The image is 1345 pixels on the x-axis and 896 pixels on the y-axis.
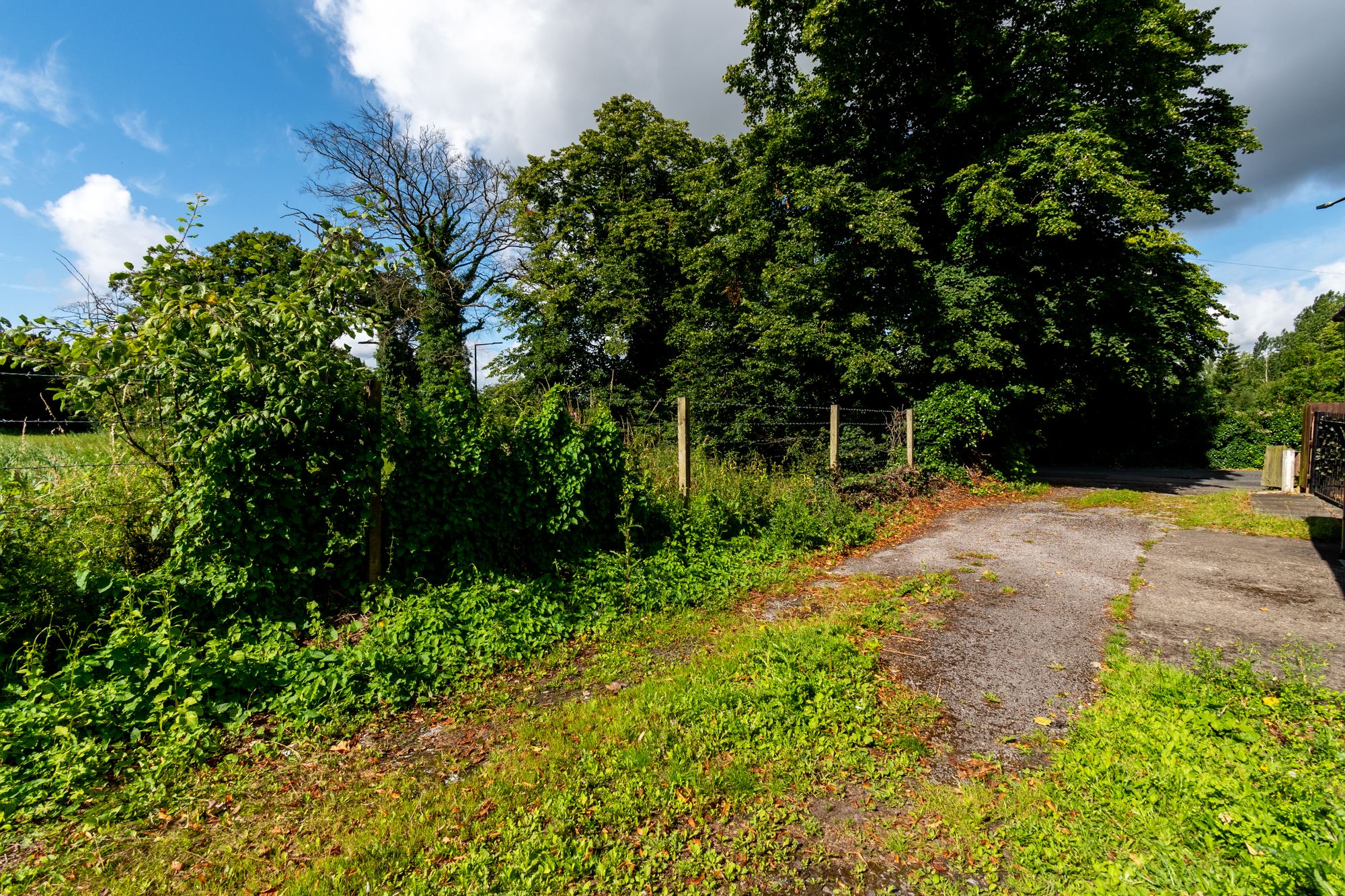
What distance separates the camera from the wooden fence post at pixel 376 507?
15.5ft

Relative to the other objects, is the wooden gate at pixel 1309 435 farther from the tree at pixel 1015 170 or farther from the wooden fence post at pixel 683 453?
the wooden fence post at pixel 683 453

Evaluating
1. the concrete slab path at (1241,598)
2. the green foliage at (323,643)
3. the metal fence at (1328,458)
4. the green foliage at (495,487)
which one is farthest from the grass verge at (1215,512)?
the green foliage at (495,487)

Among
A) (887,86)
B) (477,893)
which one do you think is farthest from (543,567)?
(887,86)

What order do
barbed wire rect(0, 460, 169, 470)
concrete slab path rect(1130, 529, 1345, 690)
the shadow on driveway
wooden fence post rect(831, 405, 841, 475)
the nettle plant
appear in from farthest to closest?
the shadow on driveway
wooden fence post rect(831, 405, 841, 475)
concrete slab path rect(1130, 529, 1345, 690)
barbed wire rect(0, 460, 169, 470)
the nettle plant

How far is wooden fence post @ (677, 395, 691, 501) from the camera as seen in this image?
7266mm

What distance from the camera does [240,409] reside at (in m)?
4.13

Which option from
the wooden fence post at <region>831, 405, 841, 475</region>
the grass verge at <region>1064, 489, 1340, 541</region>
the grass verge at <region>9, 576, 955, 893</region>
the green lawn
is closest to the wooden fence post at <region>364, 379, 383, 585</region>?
the green lawn

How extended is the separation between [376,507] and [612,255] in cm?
1837

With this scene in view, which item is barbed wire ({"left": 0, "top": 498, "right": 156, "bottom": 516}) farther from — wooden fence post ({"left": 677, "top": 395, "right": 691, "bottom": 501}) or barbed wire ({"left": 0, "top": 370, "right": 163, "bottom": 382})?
wooden fence post ({"left": 677, "top": 395, "right": 691, "bottom": 501})

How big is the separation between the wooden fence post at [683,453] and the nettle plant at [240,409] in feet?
11.9

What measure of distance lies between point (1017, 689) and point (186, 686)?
205 inches

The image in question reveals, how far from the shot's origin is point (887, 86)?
13.5 meters

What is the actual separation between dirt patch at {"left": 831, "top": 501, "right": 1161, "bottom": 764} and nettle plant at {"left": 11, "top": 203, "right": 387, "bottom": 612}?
178 inches

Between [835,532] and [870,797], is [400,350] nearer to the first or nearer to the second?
[835,532]
